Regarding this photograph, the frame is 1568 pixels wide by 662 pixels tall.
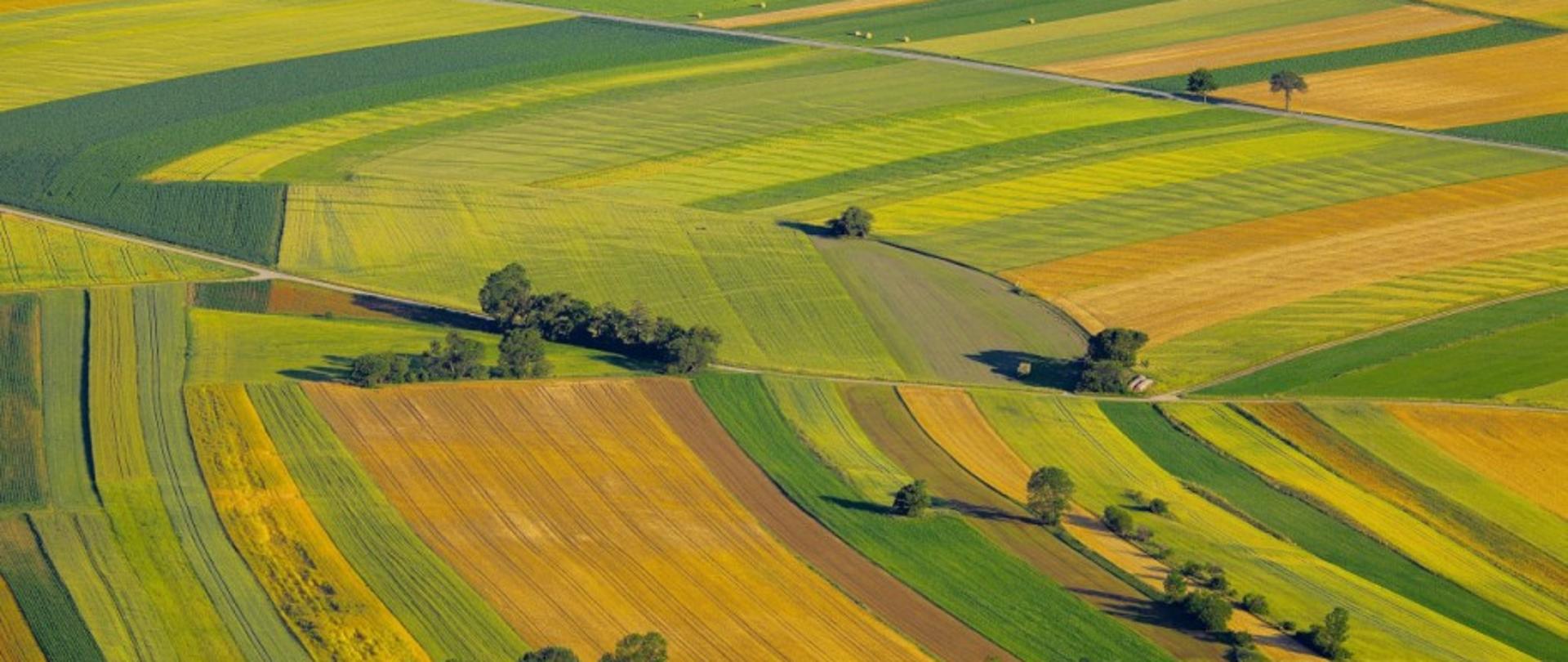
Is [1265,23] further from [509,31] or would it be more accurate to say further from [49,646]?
[49,646]

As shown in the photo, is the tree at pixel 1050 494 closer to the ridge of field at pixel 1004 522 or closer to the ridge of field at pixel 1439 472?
the ridge of field at pixel 1004 522

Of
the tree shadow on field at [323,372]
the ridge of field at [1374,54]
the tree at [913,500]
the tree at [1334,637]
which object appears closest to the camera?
the tree at [1334,637]

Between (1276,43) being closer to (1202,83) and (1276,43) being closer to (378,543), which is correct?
(1202,83)

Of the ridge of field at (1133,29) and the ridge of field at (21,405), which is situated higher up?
the ridge of field at (1133,29)

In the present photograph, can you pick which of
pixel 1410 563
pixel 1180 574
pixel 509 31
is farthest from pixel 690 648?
pixel 509 31

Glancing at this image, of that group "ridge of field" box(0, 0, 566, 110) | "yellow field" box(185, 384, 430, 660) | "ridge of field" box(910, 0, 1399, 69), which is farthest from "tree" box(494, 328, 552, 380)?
"ridge of field" box(910, 0, 1399, 69)

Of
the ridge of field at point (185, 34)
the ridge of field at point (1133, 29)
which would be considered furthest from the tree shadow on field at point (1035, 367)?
the ridge of field at point (185, 34)
